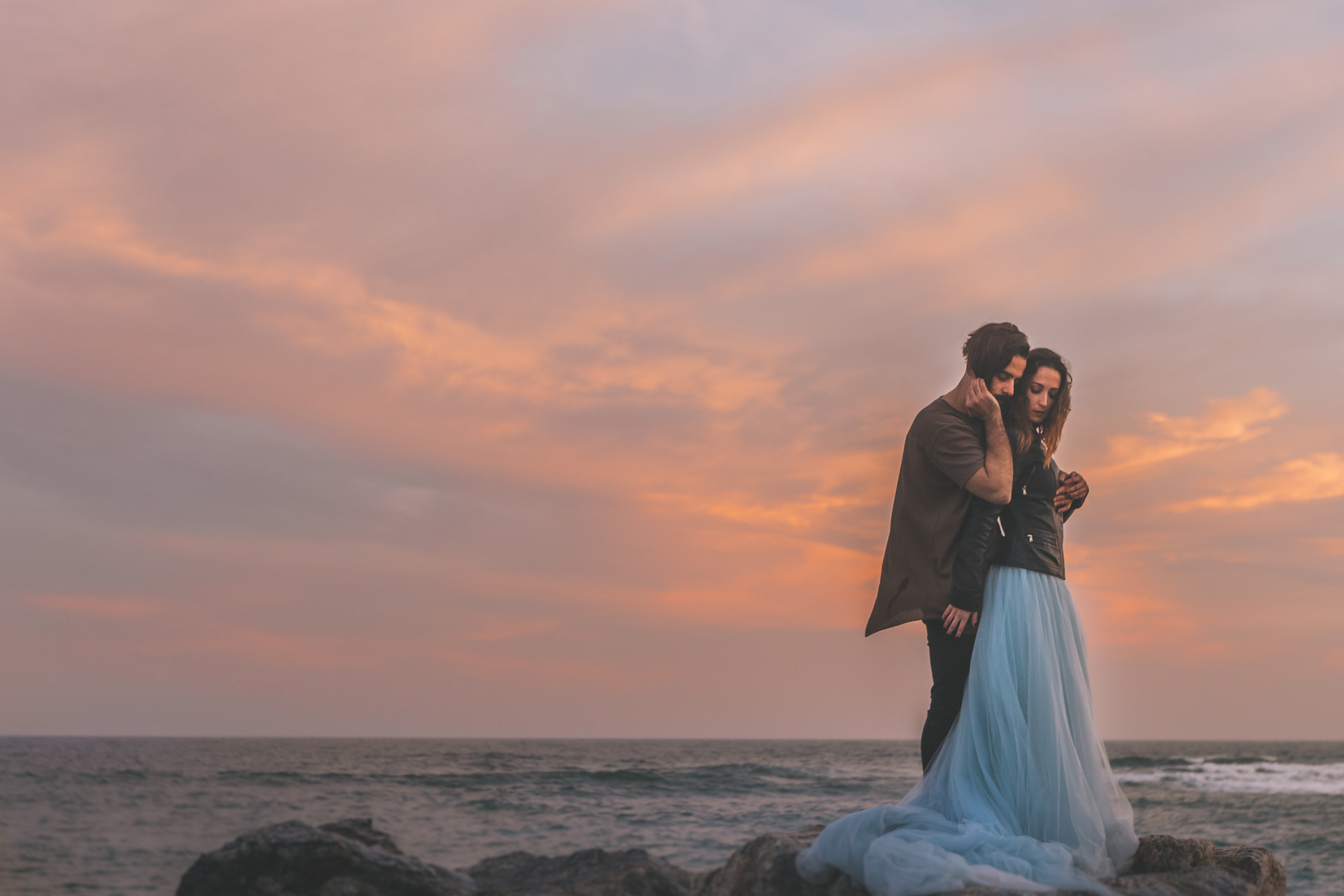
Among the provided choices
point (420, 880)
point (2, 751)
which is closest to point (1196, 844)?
point (420, 880)

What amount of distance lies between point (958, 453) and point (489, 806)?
1738 cm

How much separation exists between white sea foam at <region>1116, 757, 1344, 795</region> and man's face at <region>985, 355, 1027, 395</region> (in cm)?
2764

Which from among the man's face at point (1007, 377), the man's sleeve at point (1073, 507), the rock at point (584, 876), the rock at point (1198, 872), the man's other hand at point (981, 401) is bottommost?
the rock at point (584, 876)

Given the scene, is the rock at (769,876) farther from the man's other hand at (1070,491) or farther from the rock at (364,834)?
the rock at (364,834)

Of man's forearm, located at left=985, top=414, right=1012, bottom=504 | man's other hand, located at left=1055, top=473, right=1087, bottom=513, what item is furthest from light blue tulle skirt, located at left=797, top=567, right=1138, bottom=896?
man's forearm, located at left=985, top=414, right=1012, bottom=504

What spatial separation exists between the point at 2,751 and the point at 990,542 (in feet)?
131

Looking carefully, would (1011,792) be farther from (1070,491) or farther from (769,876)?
(1070,491)

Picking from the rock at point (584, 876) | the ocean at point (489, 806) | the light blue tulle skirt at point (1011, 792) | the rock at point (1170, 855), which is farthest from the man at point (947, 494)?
the ocean at point (489, 806)

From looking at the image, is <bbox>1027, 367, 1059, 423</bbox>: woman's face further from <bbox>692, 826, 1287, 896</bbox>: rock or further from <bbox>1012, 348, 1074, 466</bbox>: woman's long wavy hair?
<bbox>692, 826, 1287, 896</bbox>: rock

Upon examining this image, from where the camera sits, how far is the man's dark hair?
4168mm

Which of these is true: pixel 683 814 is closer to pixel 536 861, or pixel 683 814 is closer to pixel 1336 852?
pixel 1336 852

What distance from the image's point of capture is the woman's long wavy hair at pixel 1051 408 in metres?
4.28

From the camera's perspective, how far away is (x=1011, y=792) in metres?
4.05

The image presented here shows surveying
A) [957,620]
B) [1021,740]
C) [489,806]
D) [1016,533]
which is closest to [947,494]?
[1016,533]
